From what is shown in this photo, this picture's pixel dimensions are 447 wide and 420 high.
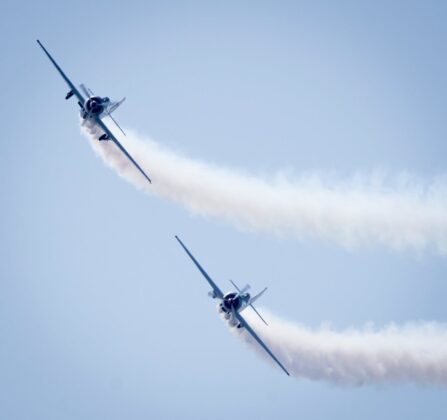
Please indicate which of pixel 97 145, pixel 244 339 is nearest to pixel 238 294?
pixel 244 339

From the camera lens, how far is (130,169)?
341ft

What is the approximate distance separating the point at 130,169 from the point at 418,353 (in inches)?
1442

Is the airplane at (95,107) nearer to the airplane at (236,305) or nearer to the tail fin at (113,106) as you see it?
the tail fin at (113,106)

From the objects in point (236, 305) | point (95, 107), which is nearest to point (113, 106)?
point (95, 107)

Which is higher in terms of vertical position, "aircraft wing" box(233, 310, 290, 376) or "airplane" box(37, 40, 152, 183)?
"airplane" box(37, 40, 152, 183)

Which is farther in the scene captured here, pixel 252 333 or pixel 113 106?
pixel 252 333

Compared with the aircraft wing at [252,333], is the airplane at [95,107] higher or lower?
higher

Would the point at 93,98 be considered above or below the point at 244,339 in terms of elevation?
above

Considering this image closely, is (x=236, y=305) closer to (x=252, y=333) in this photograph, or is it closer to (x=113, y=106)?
(x=252, y=333)

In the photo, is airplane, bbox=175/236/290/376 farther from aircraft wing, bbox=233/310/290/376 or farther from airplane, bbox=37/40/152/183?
airplane, bbox=37/40/152/183

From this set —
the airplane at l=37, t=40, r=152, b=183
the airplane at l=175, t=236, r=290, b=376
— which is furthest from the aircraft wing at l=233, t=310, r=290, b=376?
the airplane at l=37, t=40, r=152, b=183

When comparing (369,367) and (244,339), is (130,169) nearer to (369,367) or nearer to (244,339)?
(244,339)

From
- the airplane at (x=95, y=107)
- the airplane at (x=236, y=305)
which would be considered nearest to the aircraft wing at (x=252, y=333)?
the airplane at (x=236, y=305)

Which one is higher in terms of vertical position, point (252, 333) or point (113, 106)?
point (113, 106)
